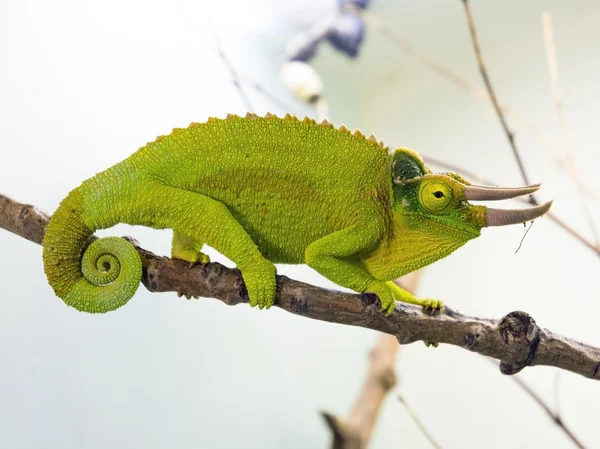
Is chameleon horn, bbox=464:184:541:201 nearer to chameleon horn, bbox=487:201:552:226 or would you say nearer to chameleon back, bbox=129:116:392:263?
chameleon horn, bbox=487:201:552:226

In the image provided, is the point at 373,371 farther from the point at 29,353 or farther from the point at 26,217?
the point at 26,217

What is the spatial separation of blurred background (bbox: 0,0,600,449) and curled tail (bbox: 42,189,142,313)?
0.50 m

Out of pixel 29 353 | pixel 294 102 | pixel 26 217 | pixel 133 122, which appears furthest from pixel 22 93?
pixel 294 102

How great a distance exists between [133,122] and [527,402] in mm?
2420

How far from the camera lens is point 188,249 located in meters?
1.35

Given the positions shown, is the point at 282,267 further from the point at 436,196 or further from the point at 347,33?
the point at 436,196

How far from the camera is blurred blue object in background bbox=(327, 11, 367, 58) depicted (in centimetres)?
306

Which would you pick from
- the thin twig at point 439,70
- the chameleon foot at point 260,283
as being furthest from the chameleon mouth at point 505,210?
the thin twig at point 439,70

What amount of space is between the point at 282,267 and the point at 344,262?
1.49 meters

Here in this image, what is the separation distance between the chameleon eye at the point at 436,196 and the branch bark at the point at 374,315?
0.84 ft

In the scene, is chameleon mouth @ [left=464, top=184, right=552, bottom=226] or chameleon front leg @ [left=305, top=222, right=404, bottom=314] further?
chameleon front leg @ [left=305, top=222, right=404, bottom=314]

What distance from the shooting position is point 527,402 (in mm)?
2855

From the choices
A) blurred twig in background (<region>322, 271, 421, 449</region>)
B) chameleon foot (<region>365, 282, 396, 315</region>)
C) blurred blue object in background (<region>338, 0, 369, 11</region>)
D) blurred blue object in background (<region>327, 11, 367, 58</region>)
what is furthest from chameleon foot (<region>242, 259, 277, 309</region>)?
blurred blue object in background (<region>338, 0, 369, 11</region>)

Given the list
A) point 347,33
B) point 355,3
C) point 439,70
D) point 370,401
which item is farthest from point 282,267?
point 355,3
